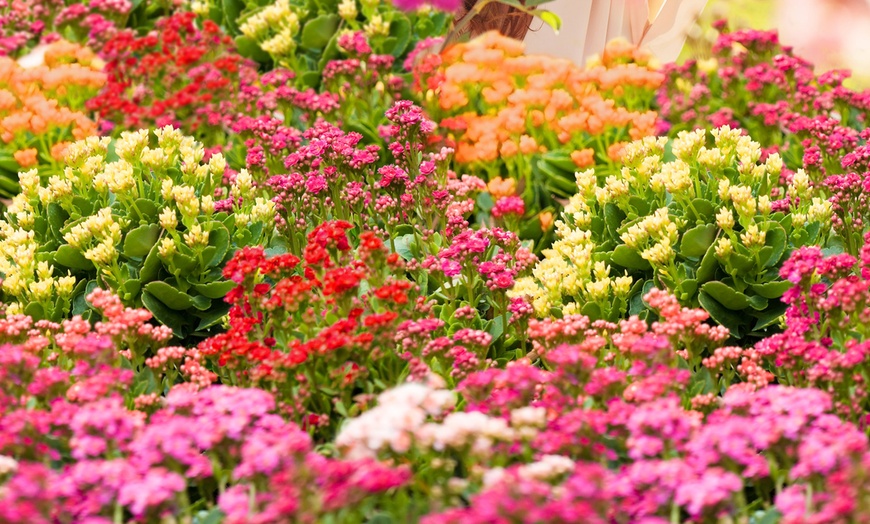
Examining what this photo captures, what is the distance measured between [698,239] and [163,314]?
1.34 m

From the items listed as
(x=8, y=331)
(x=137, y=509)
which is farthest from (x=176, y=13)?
(x=137, y=509)

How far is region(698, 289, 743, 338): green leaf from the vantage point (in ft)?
8.50

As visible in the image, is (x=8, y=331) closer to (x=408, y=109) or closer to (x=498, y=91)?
(x=408, y=109)

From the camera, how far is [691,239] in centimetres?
261

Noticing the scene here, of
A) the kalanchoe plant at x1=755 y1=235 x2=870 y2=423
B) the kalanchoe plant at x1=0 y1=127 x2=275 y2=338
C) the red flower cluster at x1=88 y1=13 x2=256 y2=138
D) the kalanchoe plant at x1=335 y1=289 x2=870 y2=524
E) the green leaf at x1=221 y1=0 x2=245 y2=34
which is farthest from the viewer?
the green leaf at x1=221 y1=0 x2=245 y2=34

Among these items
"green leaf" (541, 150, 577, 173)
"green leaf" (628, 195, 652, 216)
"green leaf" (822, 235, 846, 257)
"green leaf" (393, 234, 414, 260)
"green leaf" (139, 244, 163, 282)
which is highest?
"green leaf" (822, 235, 846, 257)

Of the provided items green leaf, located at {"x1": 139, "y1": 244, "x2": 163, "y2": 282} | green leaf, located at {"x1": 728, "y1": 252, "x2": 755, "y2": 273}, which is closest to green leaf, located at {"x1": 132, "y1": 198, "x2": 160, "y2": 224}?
green leaf, located at {"x1": 139, "y1": 244, "x2": 163, "y2": 282}

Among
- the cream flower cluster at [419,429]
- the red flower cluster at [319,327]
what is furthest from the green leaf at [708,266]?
the cream flower cluster at [419,429]

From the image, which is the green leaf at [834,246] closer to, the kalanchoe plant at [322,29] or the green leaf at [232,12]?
the kalanchoe plant at [322,29]

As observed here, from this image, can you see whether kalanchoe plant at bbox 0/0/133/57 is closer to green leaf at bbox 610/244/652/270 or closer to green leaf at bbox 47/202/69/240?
green leaf at bbox 47/202/69/240

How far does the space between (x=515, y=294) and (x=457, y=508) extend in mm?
1064

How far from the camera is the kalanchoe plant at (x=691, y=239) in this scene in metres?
2.58

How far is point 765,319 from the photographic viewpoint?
260 cm

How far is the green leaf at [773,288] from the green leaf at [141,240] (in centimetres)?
149
